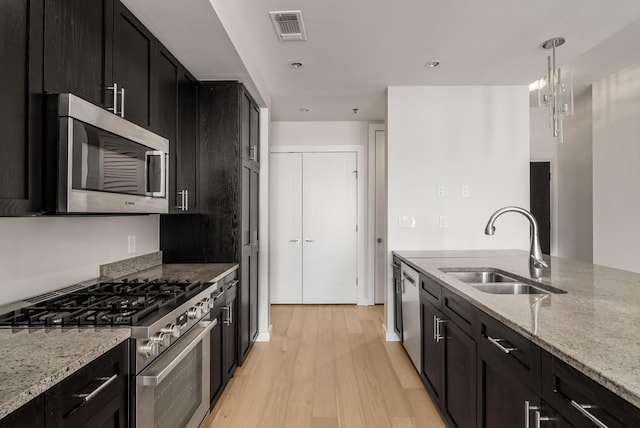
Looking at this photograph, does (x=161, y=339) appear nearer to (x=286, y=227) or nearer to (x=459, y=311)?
(x=459, y=311)

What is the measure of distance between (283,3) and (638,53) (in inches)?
118

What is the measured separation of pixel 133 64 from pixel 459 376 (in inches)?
91.4

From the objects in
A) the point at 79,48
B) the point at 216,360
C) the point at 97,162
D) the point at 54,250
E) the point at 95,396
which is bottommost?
the point at 216,360

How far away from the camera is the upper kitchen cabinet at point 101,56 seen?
1.26 m

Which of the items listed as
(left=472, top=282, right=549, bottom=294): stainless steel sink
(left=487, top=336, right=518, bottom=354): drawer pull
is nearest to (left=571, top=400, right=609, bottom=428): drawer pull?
(left=487, top=336, right=518, bottom=354): drawer pull

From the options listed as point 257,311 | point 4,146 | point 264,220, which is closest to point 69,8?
point 4,146

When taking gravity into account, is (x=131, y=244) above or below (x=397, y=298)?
above

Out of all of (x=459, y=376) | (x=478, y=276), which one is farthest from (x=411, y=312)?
(x=459, y=376)

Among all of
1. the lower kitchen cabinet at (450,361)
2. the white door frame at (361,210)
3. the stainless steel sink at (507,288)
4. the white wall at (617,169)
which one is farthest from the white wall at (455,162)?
the stainless steel sink at (507,288)

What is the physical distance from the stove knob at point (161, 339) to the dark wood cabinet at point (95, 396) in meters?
0.12

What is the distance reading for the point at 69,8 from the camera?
1322 millimetres

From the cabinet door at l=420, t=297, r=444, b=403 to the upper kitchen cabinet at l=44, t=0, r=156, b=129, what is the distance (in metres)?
2.05

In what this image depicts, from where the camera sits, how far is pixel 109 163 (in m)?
1.48

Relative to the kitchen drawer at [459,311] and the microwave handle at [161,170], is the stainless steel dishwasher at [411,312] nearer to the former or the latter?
the kitchen drawer at [459,311]
